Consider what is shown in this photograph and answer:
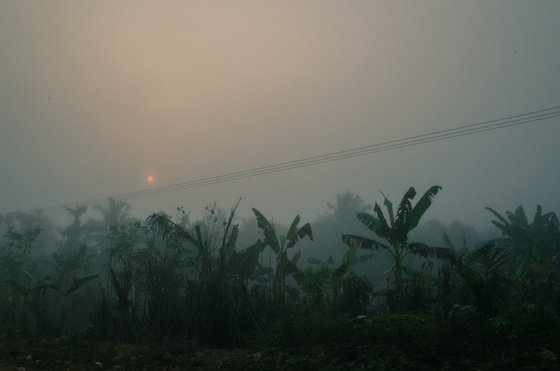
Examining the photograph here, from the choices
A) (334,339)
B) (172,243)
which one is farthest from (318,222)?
(334,339)

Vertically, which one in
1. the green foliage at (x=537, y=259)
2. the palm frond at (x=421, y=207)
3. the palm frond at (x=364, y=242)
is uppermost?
the palm frond at (x=421, y=207)

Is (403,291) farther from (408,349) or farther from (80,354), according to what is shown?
(80,354)

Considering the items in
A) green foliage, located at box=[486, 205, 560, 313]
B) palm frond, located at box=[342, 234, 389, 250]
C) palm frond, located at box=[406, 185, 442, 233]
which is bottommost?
green foliage, located at box=[486, 205, 560, 313]

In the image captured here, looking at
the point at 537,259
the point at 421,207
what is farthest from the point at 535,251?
the point at 421,207

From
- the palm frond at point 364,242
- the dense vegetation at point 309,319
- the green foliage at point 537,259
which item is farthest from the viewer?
the palm frond at point 364,242

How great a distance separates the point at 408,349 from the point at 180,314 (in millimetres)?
6056

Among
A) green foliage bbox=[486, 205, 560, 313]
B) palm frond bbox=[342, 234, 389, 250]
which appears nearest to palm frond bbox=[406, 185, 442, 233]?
palm frond bbox=[342, 234, 389, 250]

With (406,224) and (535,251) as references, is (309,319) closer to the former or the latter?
(406,224)

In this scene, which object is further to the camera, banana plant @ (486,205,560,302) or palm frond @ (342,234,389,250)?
palm frond @ (342,234,389,250)

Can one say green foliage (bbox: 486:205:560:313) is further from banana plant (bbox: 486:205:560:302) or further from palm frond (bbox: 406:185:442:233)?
palm frond (bbox: 406:185:442:233)

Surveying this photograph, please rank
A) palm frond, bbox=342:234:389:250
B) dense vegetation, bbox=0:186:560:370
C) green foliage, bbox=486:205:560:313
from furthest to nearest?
palm frond, bbox=342:234:389:250, green foliage, bbox=486:205:560:313, dense vegetation, bbox=0:186:560:370

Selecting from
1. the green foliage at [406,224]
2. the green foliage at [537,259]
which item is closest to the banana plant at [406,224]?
the green foliage at [406,224]

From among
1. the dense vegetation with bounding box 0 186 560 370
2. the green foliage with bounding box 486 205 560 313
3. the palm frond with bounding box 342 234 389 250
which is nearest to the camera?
the dense vegetation with bounding box 0 186 560 370

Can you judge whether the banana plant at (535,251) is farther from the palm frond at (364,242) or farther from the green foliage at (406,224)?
the palm frond at (364,242)
